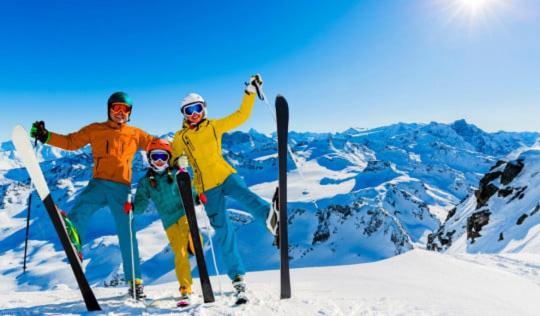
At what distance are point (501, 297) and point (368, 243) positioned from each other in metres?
122

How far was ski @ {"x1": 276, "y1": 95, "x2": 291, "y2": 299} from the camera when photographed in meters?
4.65

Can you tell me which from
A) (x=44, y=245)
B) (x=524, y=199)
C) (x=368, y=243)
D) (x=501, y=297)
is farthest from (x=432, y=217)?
(x=501, y=297)

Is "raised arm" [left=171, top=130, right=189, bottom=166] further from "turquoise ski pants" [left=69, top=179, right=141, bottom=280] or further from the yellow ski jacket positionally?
"turquoise ski pants" [left=69, top=179, right=141, bottom=280]

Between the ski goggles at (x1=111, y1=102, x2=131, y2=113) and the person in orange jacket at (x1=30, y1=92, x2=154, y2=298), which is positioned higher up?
the ski goggles at (x1=111, y1=102, x2=131, y2=113)

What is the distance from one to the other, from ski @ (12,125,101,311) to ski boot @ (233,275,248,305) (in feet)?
4.89

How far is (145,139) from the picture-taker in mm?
5617

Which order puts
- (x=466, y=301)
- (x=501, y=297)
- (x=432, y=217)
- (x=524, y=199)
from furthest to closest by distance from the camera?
(x=432, y=217) → (x=524, y=199) → (x=501, y=297) → (x=466, y=301)

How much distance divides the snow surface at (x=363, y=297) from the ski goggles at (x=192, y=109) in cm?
235

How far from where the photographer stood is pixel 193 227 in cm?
464

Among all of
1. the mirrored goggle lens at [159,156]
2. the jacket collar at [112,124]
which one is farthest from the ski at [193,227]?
the jacket collar at [112,124]

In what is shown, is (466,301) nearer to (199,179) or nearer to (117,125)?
(199,179)

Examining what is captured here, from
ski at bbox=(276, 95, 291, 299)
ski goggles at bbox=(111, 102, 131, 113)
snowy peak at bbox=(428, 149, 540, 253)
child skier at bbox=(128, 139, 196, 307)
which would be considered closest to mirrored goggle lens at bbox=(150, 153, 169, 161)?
child skier at bbox=(128, 139, 196, 307)

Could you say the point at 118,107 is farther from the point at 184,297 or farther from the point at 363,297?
the point at 363,297

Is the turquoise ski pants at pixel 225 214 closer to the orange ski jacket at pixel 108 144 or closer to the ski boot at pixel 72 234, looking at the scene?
the orange ski jacket at pixel 108 144
